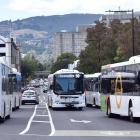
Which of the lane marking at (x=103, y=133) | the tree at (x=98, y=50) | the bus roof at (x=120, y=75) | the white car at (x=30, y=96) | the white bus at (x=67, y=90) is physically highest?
the tree at (x=98, y=50)

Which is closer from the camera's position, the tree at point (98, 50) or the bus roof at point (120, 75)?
the bus roof at point (120, 75)

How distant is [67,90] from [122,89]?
16702 millimetres

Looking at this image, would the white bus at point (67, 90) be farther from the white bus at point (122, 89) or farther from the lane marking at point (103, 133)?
the lane marking at point (103, 133)

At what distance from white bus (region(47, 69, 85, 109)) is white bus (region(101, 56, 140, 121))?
10.1m

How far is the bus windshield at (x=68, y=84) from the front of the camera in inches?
1978

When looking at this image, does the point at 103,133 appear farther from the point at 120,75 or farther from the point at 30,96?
the point at 30,96

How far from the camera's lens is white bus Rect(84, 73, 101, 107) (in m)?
54.9

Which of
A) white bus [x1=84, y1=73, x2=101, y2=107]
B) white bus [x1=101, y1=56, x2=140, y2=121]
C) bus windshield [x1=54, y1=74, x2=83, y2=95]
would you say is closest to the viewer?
white bus [x1=101, y1=56, x2=140, y2=121]

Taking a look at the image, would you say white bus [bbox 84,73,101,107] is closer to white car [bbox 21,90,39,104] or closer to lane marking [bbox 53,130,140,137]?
Result: white car [bbox 21,90,39,104]

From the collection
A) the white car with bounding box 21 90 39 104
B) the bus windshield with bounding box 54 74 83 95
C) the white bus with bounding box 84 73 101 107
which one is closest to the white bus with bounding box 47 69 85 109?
the bus windshield with bounding box 54 74 83 95

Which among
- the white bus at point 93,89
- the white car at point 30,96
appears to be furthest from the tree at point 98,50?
the white bus at point 93,89

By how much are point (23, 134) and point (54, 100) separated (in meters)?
26.7

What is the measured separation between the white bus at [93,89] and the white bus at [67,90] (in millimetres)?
3347

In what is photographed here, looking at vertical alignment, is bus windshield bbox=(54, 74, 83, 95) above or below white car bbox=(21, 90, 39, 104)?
above
